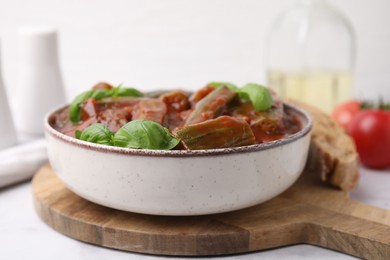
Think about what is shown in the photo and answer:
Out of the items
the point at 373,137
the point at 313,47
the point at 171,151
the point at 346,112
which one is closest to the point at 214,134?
the point at 171,151

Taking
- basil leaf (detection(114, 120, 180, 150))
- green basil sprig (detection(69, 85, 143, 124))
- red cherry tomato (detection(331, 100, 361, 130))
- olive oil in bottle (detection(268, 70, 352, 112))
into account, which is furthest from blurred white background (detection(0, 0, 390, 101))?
basil leaf (detection(114, 120, 180, 150))

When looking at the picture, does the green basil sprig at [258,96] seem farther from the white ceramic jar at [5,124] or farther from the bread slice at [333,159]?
the white ceramic jar at [5,124]

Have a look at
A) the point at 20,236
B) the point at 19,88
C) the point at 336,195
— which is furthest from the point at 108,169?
the point at 19,88

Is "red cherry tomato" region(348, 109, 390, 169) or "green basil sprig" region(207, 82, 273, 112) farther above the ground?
"green basil sprig" region(207, 82, 273, 112)

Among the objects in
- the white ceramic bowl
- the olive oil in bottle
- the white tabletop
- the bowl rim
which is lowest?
the olive oil in bottle

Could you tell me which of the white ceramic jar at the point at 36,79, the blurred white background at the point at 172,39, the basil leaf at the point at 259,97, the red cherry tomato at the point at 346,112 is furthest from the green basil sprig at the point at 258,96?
the blurred white background at the point at 172,39

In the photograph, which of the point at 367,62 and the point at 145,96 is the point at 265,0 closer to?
the point at 367,62

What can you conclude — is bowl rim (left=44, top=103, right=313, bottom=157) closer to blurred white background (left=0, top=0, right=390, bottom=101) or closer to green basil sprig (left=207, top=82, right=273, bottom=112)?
green basil sprig (left=207, top=82, right=273, bottom=112)

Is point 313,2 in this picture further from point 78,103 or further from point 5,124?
point 78,103
